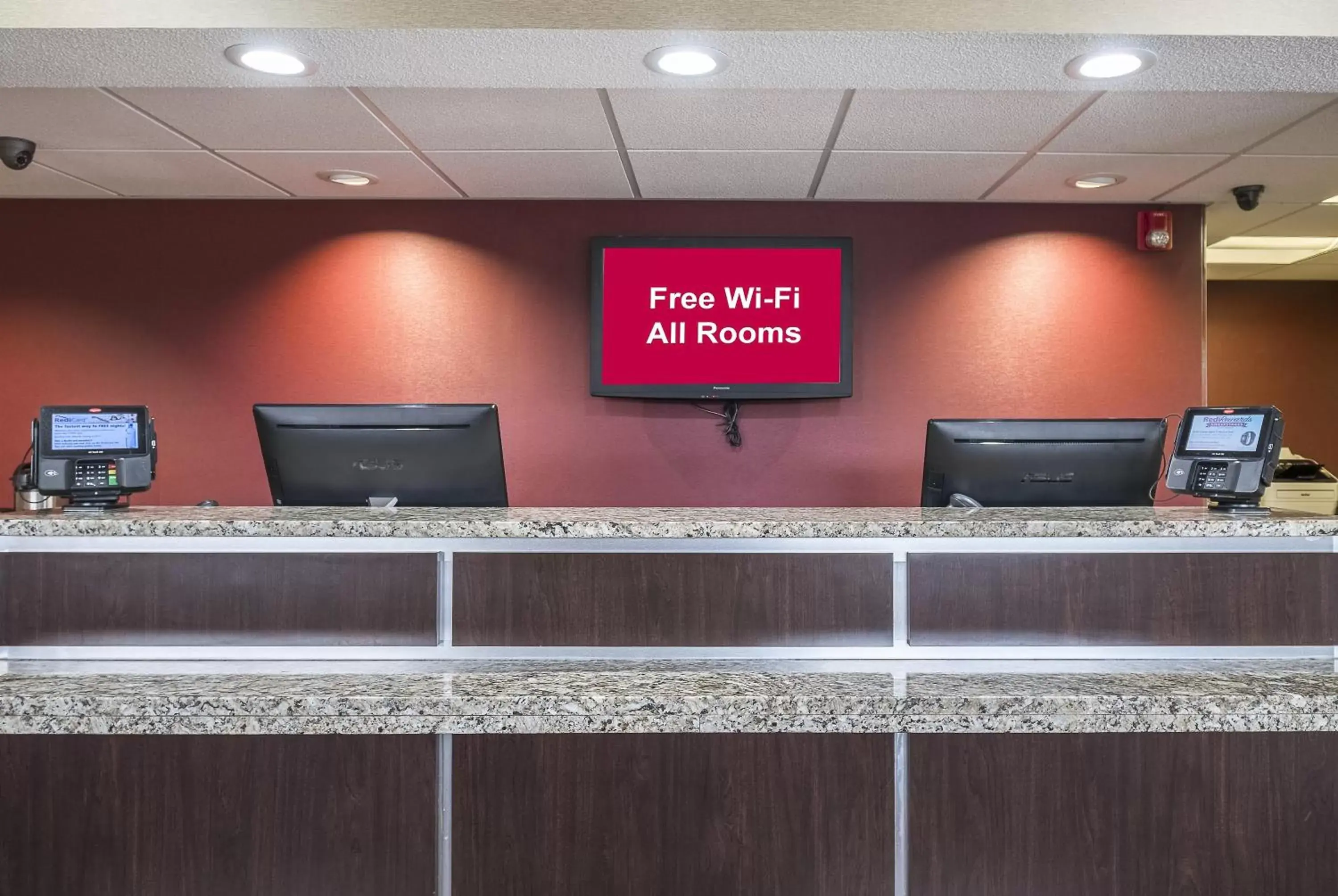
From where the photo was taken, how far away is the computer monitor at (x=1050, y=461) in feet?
6.84

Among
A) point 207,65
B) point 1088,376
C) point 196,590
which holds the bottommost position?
point 196,590

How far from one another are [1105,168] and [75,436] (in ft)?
11.6

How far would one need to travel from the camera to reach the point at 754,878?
1.59 m

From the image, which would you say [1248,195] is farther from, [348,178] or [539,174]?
[348,178]

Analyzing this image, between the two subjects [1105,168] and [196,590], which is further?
[1105,168]

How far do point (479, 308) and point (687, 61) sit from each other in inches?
78.1

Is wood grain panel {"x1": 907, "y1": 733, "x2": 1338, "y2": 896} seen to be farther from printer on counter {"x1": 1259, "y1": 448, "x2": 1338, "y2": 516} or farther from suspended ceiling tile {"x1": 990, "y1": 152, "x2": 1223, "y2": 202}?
printer on counter {"x1": 1259, "y1": 448, "x2": 1338, "y2": 516}

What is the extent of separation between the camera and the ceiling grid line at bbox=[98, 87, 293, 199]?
275 centimetres

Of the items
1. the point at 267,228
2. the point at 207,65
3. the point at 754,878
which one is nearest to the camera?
the point at 754,878

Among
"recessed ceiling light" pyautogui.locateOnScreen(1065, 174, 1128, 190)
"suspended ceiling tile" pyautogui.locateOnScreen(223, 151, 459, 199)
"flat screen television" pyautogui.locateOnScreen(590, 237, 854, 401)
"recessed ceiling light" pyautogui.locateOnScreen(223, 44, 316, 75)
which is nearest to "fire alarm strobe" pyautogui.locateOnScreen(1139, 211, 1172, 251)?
"recessed ceiling light" pyautogui.locateOnScreen(1065, 174, 1128, 190)

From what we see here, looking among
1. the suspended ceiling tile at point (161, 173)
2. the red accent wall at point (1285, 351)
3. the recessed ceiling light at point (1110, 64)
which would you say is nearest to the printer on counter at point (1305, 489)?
the red accent wall at point (1285, 351)

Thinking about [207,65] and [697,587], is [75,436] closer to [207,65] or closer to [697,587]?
[207,65]

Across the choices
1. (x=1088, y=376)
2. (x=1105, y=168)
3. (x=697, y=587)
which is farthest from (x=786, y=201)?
(x=697, y=587)

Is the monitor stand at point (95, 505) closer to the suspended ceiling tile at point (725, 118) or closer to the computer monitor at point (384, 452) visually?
the computer monitor at point (384, 452)
